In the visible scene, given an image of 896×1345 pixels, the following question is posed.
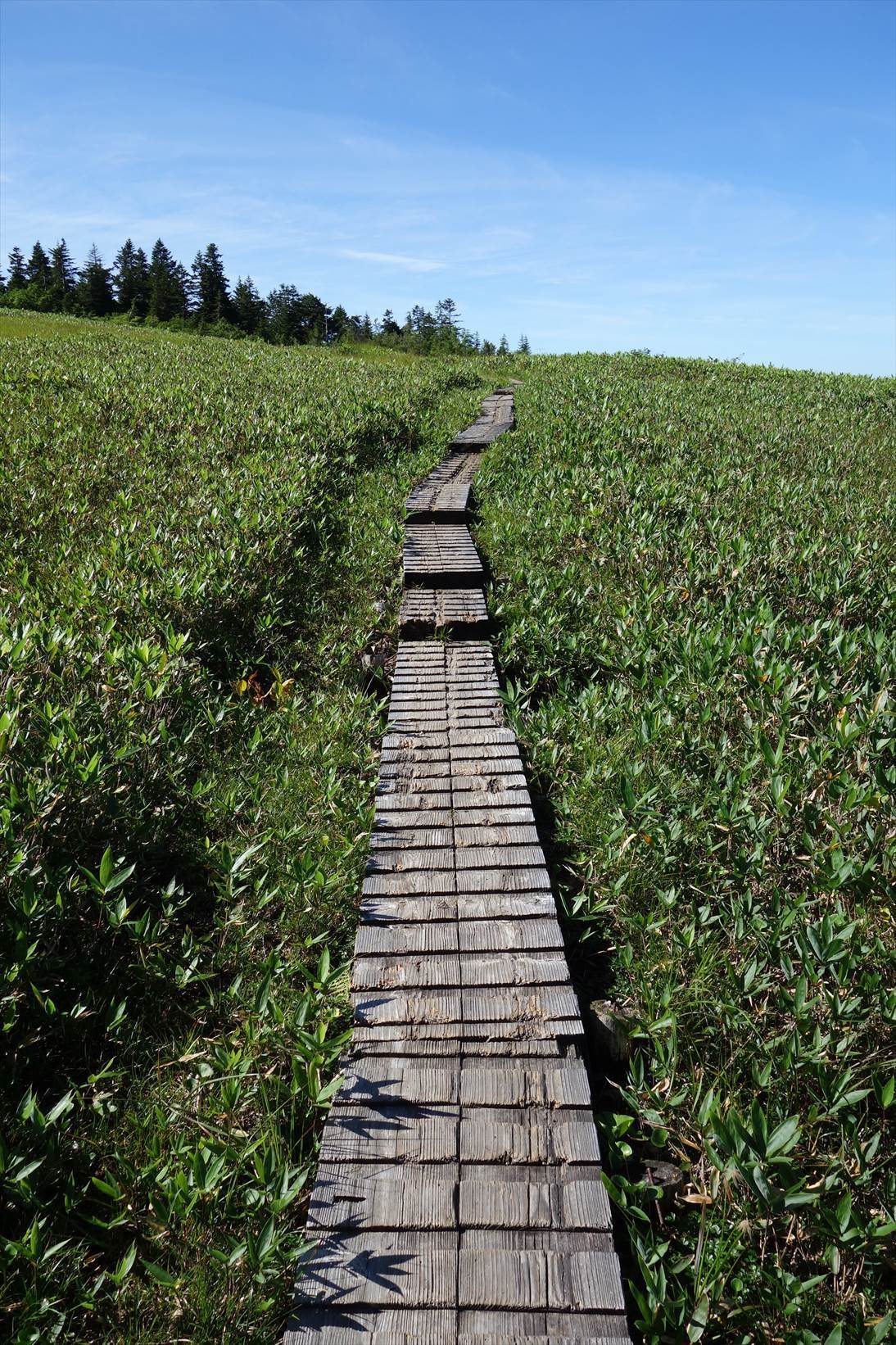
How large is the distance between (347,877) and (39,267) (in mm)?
84373

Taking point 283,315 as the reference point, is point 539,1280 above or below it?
below

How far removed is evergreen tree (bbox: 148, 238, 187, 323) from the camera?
199 ft

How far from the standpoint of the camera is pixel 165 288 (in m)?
61.2

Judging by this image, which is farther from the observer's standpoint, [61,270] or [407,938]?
[61,270]

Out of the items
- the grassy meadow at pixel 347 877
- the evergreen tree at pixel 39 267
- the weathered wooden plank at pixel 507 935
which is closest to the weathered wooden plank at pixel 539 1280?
the grassy meadow at pixel 347 877

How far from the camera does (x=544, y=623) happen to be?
18.1ft

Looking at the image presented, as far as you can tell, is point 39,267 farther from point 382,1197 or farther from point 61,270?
point 382,1197

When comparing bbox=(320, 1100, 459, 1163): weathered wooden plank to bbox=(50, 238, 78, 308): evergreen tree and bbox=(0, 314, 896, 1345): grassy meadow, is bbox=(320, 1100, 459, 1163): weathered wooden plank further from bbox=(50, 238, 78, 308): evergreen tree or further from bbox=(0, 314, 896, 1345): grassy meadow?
bbox=(50, 238, 78, 308): evergreen tree

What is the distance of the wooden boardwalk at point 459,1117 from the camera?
166cm

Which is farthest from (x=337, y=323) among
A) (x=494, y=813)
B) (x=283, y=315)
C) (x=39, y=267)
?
(x=494, y=813)

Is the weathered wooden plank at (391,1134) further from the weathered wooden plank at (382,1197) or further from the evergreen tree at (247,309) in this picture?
the evergreen tree at (247,309)

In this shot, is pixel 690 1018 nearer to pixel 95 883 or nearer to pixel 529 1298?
pixel 529 1298

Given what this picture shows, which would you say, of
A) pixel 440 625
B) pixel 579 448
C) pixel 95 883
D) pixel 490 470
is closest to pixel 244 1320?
pixel 95 883

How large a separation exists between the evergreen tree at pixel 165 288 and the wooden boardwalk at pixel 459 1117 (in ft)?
212
